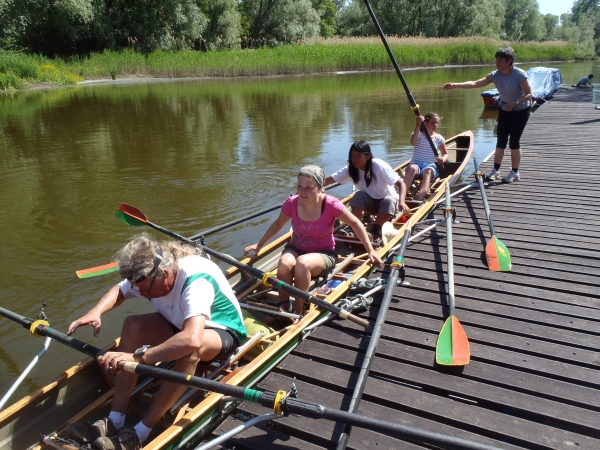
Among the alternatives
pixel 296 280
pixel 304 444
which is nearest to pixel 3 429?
pixel 304 444

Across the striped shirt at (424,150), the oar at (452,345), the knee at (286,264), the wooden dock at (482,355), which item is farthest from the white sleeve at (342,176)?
the oar at (452,345)

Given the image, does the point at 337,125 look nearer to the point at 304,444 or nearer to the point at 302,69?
the point at 304,444

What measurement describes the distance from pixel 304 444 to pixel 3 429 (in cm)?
198

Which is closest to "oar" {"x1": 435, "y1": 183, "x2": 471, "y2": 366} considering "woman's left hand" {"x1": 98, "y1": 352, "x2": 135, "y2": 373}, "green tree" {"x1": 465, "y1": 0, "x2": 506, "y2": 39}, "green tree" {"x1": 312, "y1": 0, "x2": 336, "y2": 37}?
"woman's left hand" {"x1": 98, "y1": 352, "x2": 135, "y2": 373}

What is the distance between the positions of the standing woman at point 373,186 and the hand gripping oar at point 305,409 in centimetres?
393

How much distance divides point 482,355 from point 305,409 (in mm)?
1871

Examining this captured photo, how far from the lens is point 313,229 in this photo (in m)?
4.97

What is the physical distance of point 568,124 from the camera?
13.9m

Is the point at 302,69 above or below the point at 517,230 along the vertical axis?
above

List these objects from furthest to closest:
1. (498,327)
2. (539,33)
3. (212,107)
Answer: (539,33), (212,107), (498,327)

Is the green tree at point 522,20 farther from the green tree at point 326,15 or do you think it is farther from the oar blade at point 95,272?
the oar blade at point 95,272

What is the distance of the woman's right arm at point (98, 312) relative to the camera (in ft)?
11.5

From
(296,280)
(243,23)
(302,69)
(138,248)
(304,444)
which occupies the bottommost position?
(304,444)

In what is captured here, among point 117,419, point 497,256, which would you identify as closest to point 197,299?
point 117,419
